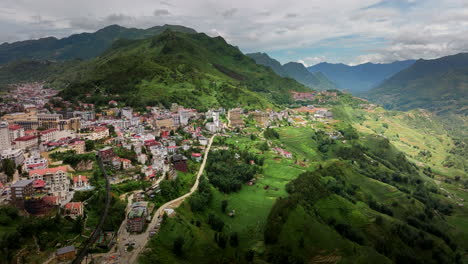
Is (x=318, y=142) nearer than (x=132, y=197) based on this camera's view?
No

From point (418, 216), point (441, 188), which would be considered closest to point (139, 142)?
point (418, 216)

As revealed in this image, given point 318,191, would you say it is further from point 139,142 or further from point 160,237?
point 139,142

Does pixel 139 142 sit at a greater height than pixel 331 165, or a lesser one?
greater

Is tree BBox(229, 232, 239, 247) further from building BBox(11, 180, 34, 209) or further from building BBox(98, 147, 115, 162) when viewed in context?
building BBox(11, 180, 34, 209)

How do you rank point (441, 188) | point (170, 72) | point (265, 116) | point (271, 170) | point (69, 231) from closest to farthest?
point (69, 231), point (271, 170), point (441, 188), point (265, 116), point (170, 72)

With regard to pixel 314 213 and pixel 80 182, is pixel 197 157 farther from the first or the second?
pixel 314 213

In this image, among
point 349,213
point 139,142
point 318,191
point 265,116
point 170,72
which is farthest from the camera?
point 170,72

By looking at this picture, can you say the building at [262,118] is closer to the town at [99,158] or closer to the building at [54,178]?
the town at [99,158]
